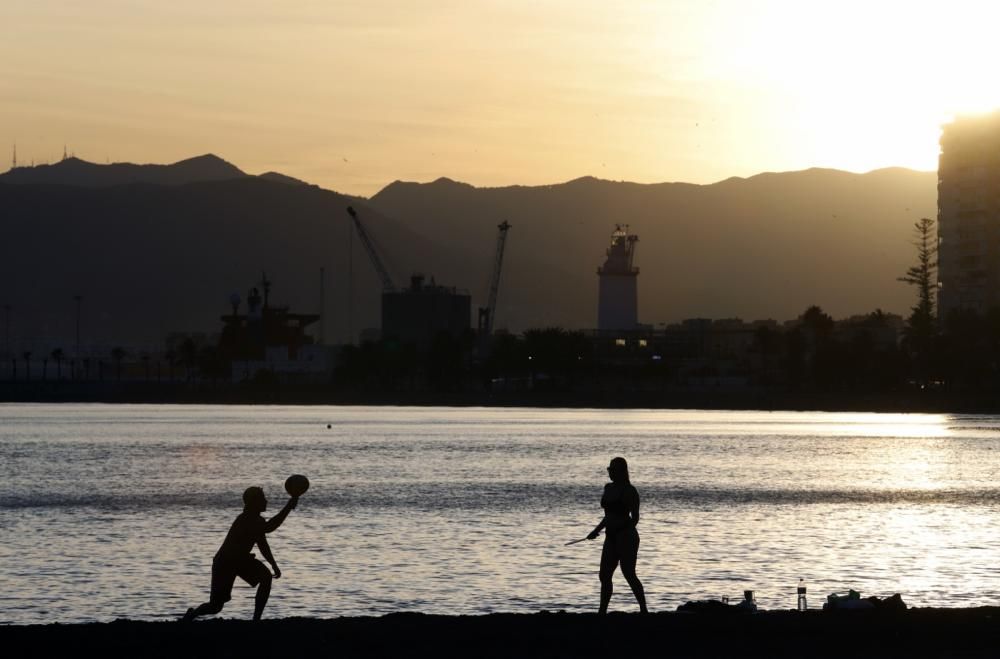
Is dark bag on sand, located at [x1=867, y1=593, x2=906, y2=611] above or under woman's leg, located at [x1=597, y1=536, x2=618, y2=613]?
under

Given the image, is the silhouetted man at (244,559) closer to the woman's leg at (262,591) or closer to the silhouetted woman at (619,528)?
the woman's leg at (262,591)

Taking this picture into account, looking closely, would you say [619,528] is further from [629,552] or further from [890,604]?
[890,604]

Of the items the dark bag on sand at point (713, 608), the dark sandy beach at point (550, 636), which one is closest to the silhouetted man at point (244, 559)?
the dark sandy beach at point (550, 636)

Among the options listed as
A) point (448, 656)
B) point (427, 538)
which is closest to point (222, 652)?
point (448, 656)

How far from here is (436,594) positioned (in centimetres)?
3838

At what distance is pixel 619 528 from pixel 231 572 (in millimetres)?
6301

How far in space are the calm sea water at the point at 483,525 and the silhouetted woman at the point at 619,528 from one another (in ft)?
27.3

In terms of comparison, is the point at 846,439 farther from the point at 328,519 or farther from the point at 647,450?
the point at 328,519

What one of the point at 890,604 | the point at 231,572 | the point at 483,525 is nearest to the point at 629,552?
the point at 890,604

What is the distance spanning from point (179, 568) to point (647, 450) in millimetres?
86054

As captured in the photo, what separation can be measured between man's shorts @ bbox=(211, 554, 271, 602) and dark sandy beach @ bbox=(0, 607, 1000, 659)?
731mm

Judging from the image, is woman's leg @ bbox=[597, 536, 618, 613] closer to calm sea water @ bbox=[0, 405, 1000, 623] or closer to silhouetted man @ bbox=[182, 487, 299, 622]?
silhouetted man @ bbox=[182, 487, 299, 622]

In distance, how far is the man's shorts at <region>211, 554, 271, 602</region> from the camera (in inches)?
982

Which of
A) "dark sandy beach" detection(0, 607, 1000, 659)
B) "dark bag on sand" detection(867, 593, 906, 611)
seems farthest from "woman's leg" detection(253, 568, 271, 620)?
"dark bag on sand" detection(867, 593, 906, 611)
